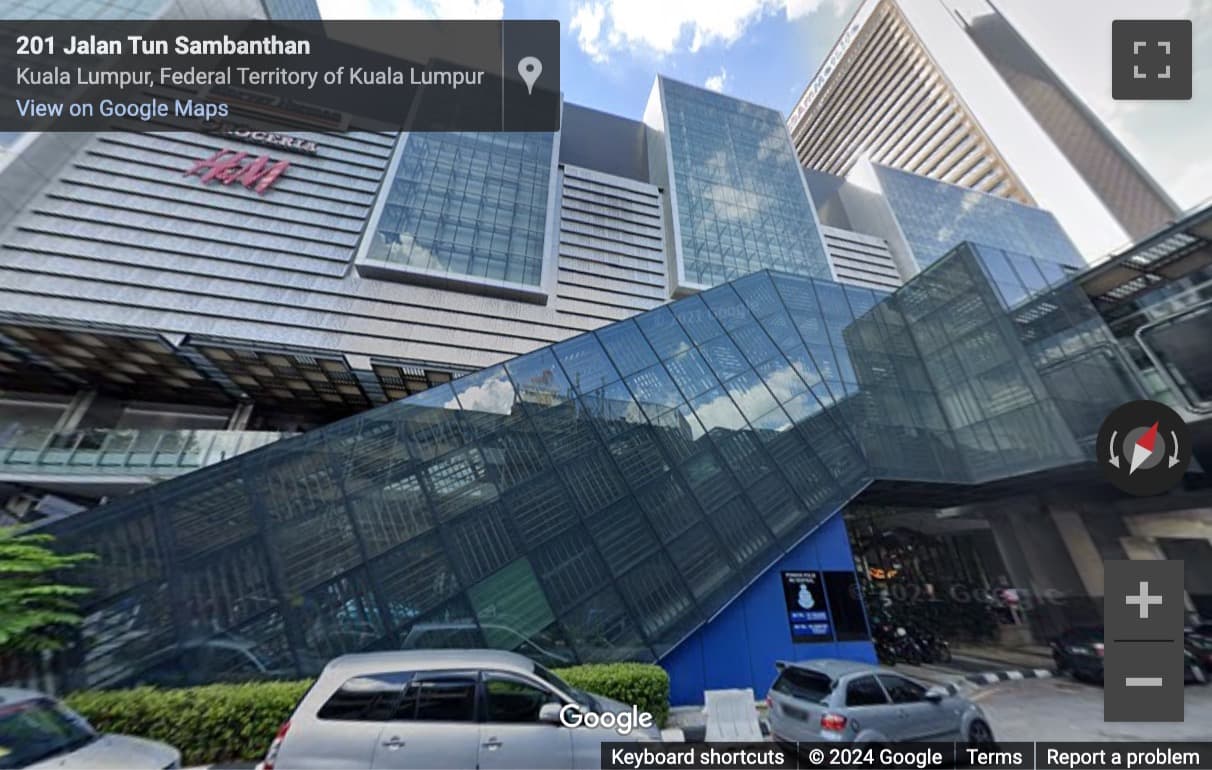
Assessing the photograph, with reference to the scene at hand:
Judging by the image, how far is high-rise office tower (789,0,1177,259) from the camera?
39719 mm

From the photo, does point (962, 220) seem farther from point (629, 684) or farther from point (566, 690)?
point (566, 690)

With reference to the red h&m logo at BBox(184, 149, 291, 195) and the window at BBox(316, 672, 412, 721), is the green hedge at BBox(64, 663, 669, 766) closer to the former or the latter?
the window at BBox(316, 672, 412, 721)

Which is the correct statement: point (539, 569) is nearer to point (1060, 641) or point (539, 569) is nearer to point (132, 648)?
point (132, 648)

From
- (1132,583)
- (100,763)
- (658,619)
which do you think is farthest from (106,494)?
(1132,583)

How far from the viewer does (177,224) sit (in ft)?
67.6

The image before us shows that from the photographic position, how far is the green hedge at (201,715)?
443 cm

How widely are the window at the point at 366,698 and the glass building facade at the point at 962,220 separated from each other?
47.5 m

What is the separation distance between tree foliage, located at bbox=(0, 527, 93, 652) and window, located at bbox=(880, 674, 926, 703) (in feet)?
31.8

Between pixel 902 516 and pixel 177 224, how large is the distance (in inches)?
1359

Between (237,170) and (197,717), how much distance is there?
29.1 m

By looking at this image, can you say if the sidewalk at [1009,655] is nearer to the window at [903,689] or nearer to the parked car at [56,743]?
the window at [903,689]

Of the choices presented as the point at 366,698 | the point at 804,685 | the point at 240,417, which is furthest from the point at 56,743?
the point at 240,417

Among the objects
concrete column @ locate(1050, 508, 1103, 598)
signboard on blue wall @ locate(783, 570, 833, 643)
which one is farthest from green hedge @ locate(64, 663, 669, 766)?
concrete column @ locate(1050, 508, 1103, 598)

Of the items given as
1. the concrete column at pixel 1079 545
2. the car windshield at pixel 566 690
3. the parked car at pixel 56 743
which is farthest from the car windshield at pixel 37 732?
the concrete column at pixel 1079 545
